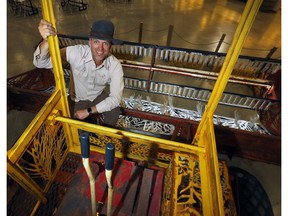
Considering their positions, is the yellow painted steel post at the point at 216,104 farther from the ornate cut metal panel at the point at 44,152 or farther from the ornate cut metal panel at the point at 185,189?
the ornate cut metal panel at the point at 44,152

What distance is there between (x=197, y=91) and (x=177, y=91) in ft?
1.35

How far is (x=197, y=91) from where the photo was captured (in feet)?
12.5

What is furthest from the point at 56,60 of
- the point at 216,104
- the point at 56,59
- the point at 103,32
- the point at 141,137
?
the point at 216,104

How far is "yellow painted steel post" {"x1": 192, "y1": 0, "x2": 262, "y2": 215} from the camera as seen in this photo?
0.96 m

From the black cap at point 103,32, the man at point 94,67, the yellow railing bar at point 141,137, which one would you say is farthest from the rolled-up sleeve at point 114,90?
the yellow railing bar at point 141,137

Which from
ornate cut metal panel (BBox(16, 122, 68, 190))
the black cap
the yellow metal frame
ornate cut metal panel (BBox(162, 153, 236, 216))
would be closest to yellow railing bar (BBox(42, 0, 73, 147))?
the yellow metal frame

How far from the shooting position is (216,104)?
1.33 metres

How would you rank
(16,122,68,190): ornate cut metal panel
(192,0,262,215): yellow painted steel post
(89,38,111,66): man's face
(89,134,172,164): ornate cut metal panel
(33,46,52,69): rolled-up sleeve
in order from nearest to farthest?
1. (192,0,262,215): yellow painted steel post
2. (16,122,68,190): ornate cut metal panel
3. (33,46,52,69): rolled-up sleeve
4. (89,38,111,66): man's face
5. (89,134,172,164): ornate cut metal panel

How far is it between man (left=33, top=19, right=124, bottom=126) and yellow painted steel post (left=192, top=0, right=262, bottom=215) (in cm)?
102

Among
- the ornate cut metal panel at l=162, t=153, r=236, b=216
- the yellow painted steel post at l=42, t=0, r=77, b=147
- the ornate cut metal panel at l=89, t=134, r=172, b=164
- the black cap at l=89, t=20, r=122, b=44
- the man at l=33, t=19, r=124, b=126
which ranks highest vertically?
the black cap at l=89, t=20, r=122, b=44

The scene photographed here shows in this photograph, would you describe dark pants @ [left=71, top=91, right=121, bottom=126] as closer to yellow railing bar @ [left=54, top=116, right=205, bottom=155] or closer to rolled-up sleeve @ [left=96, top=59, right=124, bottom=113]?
rolled-up sleeve @ [left=96, top=59, right=124, bottom=113]

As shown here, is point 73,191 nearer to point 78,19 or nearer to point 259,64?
point 259,64

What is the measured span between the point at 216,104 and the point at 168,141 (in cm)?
47

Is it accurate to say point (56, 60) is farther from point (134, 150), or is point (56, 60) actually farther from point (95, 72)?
point (134, 150)
